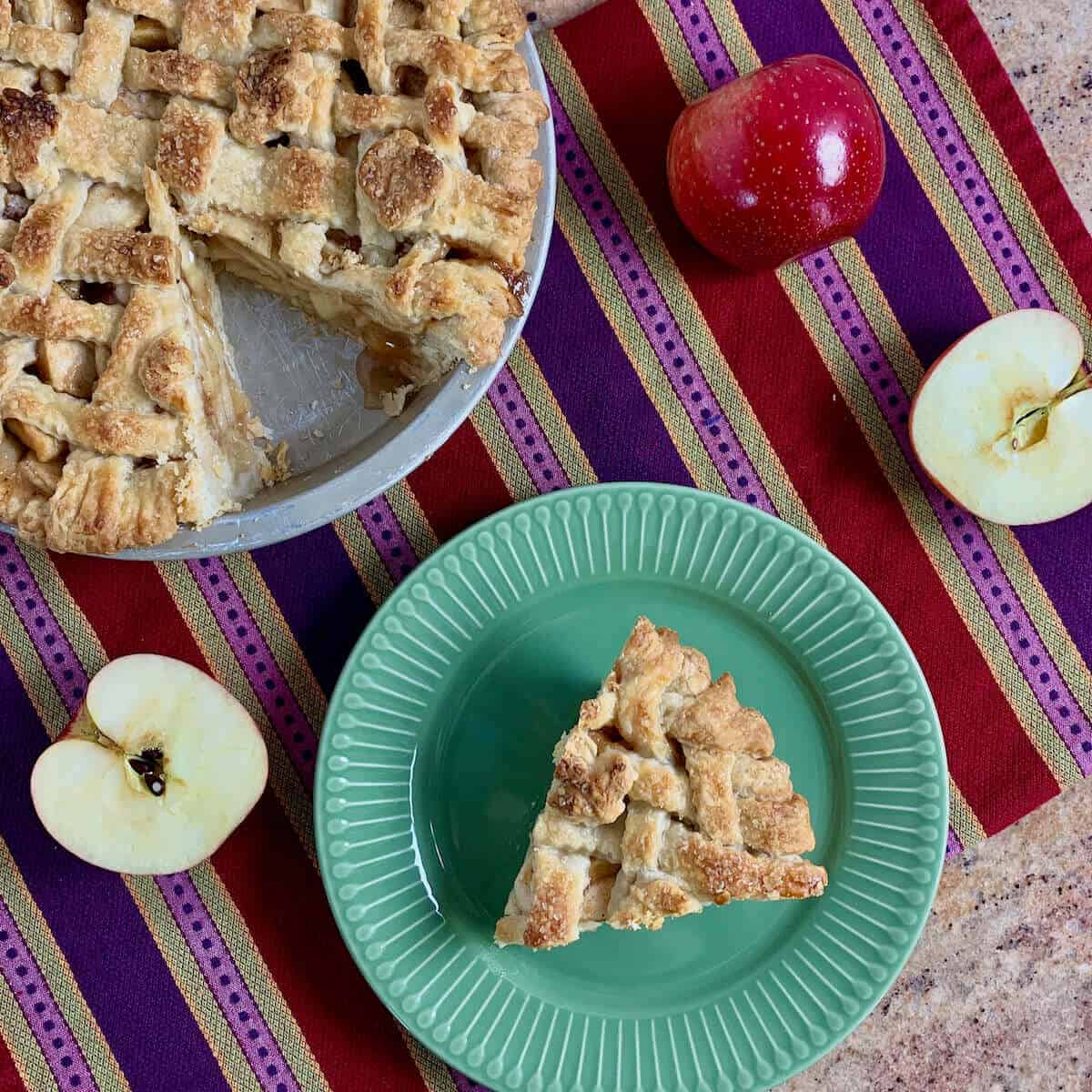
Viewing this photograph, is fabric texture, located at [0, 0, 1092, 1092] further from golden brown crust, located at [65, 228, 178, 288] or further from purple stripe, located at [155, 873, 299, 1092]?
golden brown crust, located at [65, 228, 178, 288]

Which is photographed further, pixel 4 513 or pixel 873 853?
pixel 873 853

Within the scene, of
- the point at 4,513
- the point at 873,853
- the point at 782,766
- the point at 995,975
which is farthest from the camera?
the point at 995,975

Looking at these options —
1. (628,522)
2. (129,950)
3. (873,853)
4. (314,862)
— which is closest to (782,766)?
(873,853)

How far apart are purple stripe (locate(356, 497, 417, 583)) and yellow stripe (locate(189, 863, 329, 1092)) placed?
1.56 ft

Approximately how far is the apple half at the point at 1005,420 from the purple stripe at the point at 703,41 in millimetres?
481

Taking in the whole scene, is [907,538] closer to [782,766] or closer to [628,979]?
[782,766]

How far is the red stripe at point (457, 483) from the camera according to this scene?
1.58m

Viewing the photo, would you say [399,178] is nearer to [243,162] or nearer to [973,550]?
[243,162]

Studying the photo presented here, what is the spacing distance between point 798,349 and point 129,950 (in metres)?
1.21

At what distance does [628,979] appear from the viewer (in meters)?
1.55

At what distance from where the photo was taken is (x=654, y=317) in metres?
1.59

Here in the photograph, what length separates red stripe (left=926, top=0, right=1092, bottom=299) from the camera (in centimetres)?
157

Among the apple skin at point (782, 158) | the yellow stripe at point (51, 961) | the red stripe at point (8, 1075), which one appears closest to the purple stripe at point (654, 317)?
the apple skin at point (782, 158)

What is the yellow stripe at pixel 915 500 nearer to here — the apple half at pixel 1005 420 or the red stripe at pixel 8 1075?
the apple half at pixel 1005 420
